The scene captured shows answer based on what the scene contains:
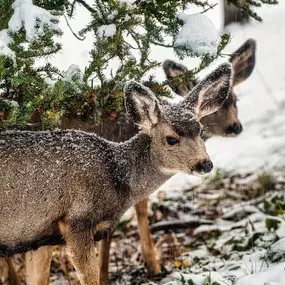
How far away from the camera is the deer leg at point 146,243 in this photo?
710 centimetres

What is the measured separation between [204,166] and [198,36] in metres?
0.96

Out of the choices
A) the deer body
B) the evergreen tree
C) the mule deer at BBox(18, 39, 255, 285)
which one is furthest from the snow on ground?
the deer body

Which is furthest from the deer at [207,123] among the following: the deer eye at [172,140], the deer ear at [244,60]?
the deer eye at [172,140]

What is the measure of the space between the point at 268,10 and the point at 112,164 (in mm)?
16020

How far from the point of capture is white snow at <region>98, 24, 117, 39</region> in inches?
180

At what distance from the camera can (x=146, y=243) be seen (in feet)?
23.6

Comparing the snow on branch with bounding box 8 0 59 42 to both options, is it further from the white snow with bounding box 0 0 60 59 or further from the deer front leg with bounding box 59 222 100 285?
the deer front leg with bounding box 59 222 100 285

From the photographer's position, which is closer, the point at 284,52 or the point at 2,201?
the point at 2,201

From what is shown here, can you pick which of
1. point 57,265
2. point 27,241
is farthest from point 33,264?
point 57,265

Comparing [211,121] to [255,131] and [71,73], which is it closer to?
[71,73]

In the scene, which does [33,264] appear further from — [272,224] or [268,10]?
[268,10]

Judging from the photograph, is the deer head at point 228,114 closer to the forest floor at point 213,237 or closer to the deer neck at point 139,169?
the forest floor at point 213,237

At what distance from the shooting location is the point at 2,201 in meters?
4.50

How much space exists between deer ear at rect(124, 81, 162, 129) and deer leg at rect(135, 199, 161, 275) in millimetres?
2442
